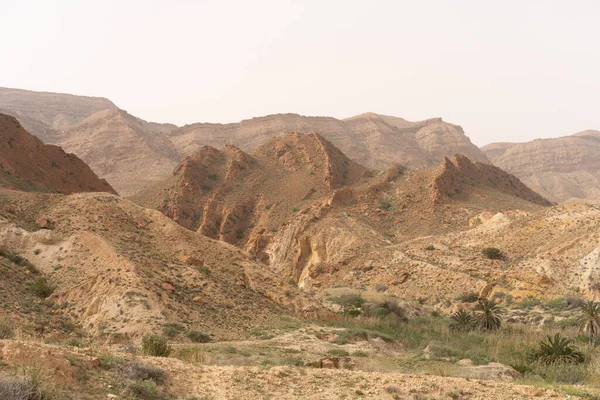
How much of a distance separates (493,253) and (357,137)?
80.6m

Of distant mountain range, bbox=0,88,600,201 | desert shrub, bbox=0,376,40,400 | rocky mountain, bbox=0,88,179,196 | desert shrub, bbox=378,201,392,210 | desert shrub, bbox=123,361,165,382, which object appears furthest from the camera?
distant mountain range, bbox=0,88,600,201

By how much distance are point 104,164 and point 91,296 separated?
2909 inches

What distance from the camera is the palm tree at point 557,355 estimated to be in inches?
659

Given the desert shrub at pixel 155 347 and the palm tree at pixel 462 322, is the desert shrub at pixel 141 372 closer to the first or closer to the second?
the desert shrub at pixel 155 347

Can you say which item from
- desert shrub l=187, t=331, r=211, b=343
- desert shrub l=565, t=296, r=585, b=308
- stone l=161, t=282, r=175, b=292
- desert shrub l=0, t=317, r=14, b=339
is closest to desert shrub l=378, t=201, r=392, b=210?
desert shrub l=565, t=296, r=585, b=308

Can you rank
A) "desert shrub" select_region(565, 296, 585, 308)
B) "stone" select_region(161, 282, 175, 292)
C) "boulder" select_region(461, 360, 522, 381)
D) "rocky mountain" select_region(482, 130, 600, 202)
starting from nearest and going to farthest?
"boulder" select_region(461, 360, 522, 381), "stone" select_region(161, 282, 175, 292), "desert shrub" select_region(565, 296, 585, 308), "rocky mountain" select_region(482, 130, 600, 202)

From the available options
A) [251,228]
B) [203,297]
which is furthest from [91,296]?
[251,228]

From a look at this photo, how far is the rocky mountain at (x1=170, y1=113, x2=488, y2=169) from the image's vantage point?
4136 inches

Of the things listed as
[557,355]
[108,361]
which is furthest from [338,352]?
[108,361]

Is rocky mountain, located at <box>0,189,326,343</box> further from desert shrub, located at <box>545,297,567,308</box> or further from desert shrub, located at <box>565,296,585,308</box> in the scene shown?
desert shrub, located at <box>565,296,585,308</box>

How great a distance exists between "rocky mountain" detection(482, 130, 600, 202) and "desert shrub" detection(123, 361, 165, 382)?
104955 mm

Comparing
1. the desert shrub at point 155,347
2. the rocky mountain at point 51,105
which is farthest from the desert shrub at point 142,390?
the rocky mountain at point 51,105

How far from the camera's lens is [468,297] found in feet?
98.5

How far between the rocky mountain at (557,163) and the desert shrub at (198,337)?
98.1 metres
